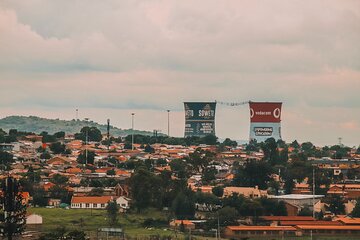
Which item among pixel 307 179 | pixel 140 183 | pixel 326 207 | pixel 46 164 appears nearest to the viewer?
pixel 140 183

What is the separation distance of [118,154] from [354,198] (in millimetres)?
49617

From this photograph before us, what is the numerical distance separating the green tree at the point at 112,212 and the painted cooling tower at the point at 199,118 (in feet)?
271

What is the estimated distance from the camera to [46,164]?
384 ft

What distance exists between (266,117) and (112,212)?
3102 inches

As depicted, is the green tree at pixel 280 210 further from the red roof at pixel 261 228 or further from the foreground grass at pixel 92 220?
the foreground grass at pixel 92 220

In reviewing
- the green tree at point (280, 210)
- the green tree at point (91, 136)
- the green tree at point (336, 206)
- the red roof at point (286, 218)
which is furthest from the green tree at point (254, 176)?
the green tree at point (91, 136)

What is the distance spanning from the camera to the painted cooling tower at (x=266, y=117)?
151125 mm

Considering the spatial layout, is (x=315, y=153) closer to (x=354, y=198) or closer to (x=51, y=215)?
(x=354, y=198)

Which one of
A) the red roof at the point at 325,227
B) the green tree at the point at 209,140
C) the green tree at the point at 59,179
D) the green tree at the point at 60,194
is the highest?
the green tree at the point at 209,140

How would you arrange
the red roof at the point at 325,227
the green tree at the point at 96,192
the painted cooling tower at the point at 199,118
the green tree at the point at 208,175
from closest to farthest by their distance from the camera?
the red roof at the point at 325,227
the green tree at the point at 96,192
the green tree at the point at 208,175
the painted cooling tower at the point at 199,118

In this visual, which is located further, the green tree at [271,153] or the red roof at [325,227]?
the green tree at [271,153]

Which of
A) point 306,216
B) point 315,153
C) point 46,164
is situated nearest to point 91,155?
point 46,164

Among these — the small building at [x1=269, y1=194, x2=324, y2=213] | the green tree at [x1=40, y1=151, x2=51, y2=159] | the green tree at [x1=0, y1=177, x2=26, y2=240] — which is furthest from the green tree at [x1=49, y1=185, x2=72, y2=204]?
the green tree at [x1=40, y1=151, x2=51, y2=159]

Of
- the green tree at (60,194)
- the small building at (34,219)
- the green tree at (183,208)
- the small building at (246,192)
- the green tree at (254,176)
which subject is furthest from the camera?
the green tree at (254,176)
